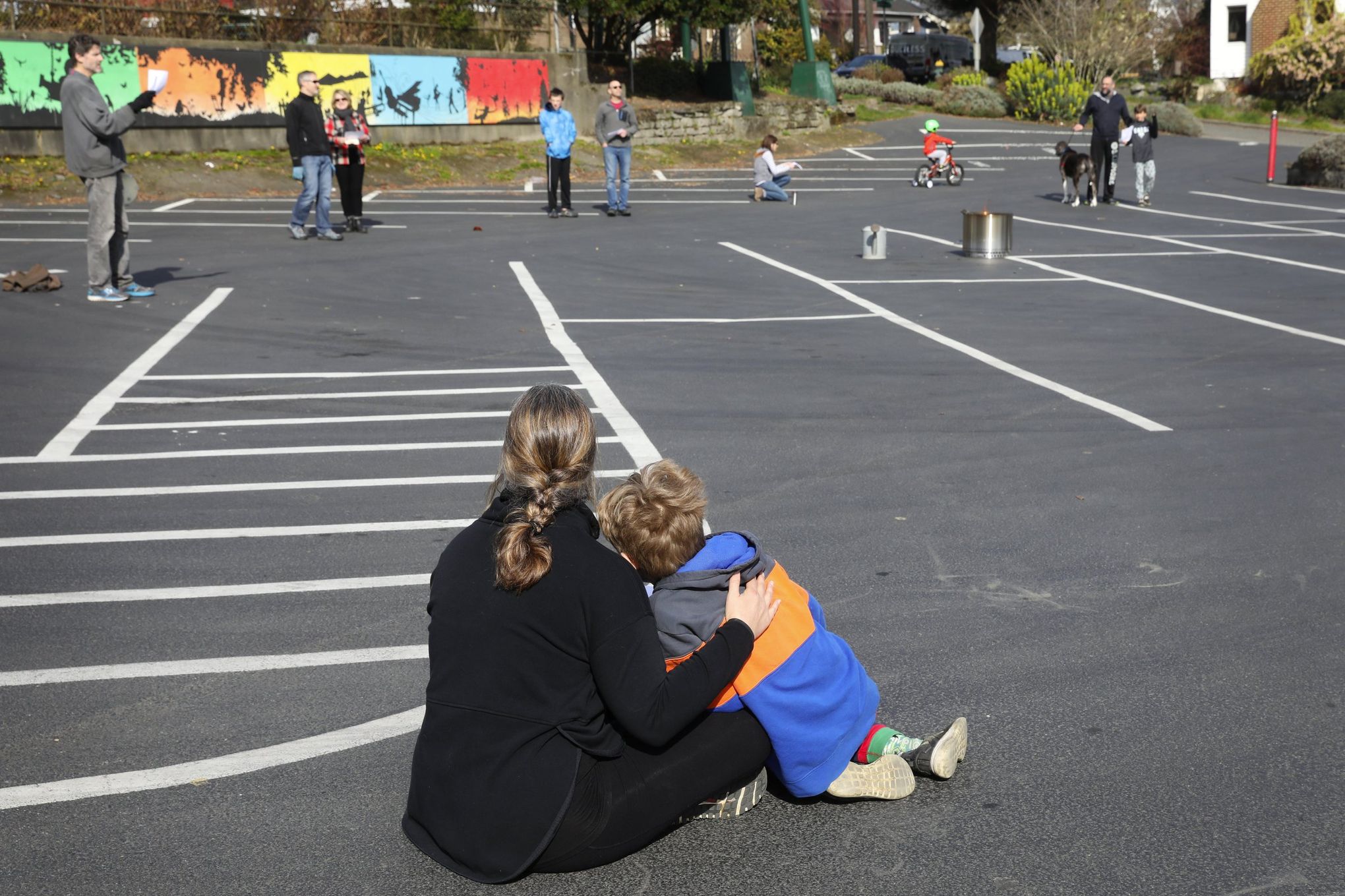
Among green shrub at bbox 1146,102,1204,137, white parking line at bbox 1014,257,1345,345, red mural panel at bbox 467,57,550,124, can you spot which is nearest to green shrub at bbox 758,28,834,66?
green shrub at bbox 1146,102,1204,137

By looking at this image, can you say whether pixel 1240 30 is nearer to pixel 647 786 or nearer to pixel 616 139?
pixel 616 139

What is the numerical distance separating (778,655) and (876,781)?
52 cm

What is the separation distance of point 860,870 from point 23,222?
64.8 feet

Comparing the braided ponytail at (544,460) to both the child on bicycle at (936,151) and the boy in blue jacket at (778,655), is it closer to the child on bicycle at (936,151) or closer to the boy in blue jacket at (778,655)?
the boy in blue jacket at (778,655)

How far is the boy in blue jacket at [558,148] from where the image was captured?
70.8 feet

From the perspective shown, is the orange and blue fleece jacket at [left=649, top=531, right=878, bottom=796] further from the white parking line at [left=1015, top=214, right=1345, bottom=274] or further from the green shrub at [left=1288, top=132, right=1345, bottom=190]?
the green shrub at [left=1288, top=132, right=1345, bottom=190]

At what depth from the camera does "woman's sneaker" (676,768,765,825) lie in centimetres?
393

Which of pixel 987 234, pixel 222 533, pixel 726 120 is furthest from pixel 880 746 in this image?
pixel 726 120

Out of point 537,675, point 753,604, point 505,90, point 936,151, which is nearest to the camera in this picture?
point 537,675

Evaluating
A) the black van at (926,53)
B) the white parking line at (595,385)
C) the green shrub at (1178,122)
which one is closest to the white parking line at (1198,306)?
the white parking line at (595,385)

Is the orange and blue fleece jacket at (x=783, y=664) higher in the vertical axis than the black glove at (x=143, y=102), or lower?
lower

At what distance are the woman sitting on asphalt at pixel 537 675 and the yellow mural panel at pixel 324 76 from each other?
27354mm

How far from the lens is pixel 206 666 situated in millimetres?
5051

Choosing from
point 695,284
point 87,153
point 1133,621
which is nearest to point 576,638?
point 1133,621
